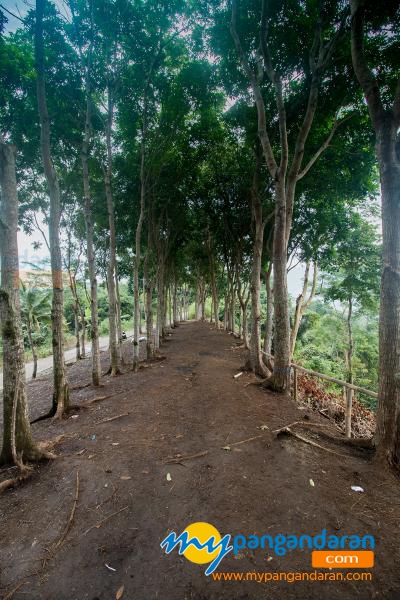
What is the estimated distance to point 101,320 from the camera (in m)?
40.4

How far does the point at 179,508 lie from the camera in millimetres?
3336

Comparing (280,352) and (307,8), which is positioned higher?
(307,8)

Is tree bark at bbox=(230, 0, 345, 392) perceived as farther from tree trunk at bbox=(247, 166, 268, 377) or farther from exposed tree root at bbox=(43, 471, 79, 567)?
exposed tree root at bbox=(43, 471, 79, 567)

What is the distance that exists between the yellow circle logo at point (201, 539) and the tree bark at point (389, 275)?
9.99 ft

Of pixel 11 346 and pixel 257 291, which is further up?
pixel 257 291

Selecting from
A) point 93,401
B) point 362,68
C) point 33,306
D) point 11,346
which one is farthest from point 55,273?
point 33,306

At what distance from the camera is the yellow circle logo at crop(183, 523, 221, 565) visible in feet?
8.76

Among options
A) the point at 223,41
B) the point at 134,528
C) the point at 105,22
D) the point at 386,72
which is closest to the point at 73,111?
the point at 105,22

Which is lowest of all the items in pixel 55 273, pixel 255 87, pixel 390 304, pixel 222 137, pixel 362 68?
pixel 390 304

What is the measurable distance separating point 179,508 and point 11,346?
3622 millimetres

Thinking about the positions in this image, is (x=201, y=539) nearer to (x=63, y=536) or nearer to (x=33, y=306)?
(x=63, y=536)

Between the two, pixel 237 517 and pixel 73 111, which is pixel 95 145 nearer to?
pixel 73 111

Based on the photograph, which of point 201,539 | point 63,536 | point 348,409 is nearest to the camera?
point 201,539

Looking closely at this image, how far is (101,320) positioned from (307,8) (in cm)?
3964
